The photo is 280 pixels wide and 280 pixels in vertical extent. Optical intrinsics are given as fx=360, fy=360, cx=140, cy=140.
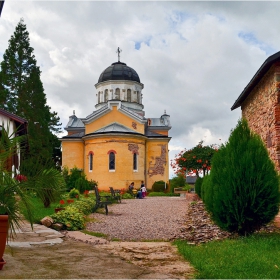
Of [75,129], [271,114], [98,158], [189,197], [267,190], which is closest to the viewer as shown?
[267,190]

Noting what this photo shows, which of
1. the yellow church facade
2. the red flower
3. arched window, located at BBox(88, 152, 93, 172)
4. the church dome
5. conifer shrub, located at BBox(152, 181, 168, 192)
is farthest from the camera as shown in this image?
the church dome

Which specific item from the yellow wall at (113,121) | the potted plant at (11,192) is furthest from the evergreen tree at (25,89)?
the potted plant at (11,192)

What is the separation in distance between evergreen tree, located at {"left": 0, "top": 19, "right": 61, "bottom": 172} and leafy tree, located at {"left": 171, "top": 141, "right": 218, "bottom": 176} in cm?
1245

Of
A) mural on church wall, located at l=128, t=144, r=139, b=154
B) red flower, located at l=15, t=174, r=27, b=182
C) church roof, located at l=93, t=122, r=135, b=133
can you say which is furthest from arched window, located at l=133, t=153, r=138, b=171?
red flower, located at l=15, t=174, r=27, b=182

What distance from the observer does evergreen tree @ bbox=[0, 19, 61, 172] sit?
32406 millimetres

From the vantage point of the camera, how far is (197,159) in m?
26.3

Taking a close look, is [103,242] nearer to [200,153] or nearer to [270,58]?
[270,58]

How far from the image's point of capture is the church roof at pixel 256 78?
8.53 m

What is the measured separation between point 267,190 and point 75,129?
31.4 metres

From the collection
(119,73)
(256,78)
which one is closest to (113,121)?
(119,73)

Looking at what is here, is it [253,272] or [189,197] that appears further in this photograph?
[189,197]

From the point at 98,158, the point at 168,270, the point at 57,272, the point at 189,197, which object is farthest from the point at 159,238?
the point at 98,158

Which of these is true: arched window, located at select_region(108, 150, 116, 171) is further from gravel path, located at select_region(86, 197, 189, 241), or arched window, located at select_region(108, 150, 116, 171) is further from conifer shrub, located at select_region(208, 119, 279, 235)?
conifer shrub, located at select_region(208, 119, 279, 235)

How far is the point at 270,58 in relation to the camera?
8523mm
